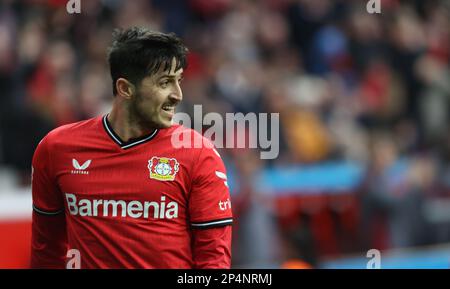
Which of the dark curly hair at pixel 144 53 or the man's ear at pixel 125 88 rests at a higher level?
the dark curly hair at pixel 144 53

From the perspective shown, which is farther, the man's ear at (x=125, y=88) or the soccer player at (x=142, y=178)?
the man's ear at (x=125, y=88)

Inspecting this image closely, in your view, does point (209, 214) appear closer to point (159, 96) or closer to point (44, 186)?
point (159, 96)

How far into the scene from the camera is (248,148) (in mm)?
9336

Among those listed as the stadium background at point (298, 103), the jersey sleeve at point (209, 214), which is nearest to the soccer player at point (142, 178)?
the jersey sleeve at point (209, 214)

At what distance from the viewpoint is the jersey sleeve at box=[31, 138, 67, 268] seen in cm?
467

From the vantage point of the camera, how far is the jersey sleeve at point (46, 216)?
184 inches

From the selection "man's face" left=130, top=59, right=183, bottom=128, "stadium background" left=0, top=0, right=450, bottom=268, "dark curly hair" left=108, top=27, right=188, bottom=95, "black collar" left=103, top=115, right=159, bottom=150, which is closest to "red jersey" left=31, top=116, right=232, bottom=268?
"black collar" left=103, top=115, right=159, bottom=150

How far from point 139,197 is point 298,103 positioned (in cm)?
749

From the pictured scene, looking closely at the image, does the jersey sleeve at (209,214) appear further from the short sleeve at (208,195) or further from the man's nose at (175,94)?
the man's nose at (175,94)

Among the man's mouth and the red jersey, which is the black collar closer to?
the red jersey

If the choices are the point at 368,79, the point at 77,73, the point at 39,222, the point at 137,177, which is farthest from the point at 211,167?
the point at 368,79

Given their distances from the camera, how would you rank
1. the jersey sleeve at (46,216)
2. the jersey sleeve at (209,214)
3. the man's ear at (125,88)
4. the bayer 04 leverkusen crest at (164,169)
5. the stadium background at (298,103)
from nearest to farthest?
the jersey sleeve at (209,214) < the bayer 04 leverkusen crest at (164,169) < the man's ear at (125,88) < the jersey sleeve at (46,216) < the stadium background at (298,103)
